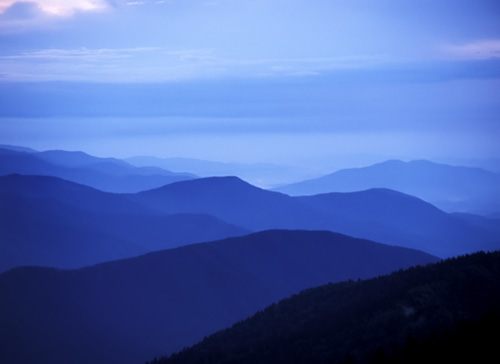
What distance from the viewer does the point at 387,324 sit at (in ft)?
134

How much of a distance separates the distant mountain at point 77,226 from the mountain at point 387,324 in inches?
3759

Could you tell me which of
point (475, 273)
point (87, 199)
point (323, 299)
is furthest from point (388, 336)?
point (87, 199)

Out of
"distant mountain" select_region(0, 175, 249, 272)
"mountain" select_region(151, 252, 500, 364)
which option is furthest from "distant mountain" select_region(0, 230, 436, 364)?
"distant mountain" select_region(0, 175, 249, 272)

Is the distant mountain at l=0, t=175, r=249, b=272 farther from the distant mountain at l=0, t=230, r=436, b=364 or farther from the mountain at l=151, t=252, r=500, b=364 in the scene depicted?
the mountain at l=151, t=252, r=500, b=364

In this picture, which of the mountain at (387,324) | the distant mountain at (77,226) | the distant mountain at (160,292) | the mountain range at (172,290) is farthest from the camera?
the distant mountain at (77,226)

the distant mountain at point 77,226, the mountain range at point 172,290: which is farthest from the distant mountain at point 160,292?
the distant mountain at point 77,226

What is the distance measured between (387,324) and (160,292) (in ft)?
204

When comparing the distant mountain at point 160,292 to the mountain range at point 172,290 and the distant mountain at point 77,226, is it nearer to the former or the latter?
the mountain range at point 172,290

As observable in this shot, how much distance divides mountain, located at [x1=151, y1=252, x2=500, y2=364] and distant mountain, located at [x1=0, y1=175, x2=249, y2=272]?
95483mm

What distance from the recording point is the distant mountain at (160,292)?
84.1 metres

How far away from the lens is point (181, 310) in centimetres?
9619

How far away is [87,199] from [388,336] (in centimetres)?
15821

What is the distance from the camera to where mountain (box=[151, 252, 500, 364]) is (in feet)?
111

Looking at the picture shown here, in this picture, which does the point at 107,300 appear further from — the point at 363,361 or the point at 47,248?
the point at 363,361
